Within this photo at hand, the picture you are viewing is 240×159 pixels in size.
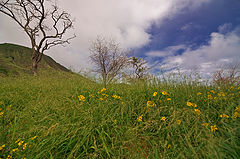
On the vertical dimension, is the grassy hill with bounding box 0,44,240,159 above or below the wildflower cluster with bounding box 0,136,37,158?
above

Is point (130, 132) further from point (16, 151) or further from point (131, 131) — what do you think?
point (16, 151)

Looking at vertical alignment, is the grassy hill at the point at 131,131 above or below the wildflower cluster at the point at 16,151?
above

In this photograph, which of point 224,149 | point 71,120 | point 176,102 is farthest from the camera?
point 176,102

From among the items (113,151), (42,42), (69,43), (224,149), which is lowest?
(113,151)

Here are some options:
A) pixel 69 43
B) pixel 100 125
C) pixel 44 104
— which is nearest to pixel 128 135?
pixel 100 125

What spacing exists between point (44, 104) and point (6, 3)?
19.1 metres

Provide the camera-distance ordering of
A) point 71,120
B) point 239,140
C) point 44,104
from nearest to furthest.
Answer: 1. point 239,140
2. point 71,120
3. point 44,104

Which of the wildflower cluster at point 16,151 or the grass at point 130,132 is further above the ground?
the grass at point 130,132

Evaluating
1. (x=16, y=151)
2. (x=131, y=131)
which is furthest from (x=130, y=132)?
(x=16, y=151)

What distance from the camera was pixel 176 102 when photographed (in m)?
2.30

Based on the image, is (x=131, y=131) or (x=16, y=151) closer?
(x=16, y=151)

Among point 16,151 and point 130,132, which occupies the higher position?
point 130,132

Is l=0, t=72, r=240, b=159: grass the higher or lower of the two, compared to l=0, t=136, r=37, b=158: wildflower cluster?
higher

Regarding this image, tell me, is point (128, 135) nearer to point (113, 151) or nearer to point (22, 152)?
point (113, 151)
